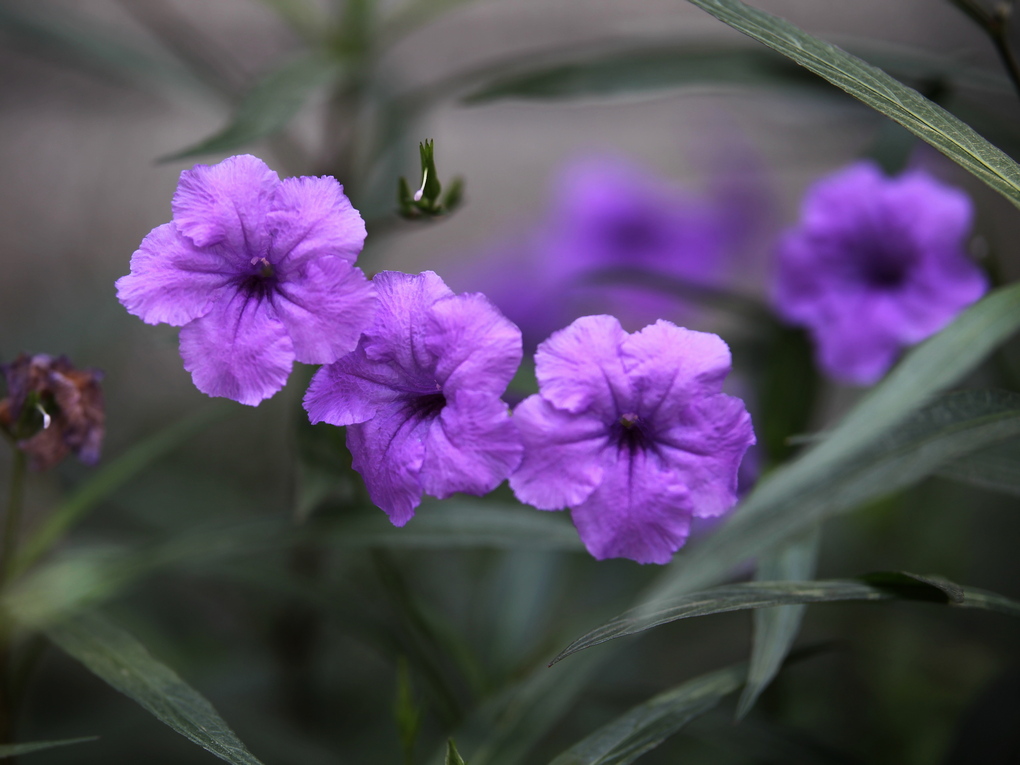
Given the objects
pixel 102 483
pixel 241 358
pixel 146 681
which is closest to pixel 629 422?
pixel 241 358

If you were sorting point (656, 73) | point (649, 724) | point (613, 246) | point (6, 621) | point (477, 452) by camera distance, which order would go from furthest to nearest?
point (613, 246) → point (656, 73) → point (6, 621) → point (649, 724) → point (477, 452)

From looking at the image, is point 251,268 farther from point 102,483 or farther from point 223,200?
point 102,483

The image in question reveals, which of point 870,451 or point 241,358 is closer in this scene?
point 241,358

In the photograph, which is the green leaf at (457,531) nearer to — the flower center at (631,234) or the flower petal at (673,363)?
the flower petal at (673,363)

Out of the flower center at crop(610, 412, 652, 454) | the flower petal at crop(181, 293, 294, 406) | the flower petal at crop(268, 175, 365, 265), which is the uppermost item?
the flower petal at crop(268, 175, 365, 265)

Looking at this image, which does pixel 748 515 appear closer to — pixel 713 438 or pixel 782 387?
pixel 713 438

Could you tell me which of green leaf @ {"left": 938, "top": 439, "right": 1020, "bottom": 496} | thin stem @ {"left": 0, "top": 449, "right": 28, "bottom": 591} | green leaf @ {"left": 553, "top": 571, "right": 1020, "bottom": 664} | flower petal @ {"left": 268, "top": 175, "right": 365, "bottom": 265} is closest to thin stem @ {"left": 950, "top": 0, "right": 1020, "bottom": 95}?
green leaf @ {"left": 938, "top": 439, "right": 1020, "bottom": 496}

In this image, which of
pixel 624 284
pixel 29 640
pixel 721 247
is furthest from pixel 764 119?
pixel 29 640

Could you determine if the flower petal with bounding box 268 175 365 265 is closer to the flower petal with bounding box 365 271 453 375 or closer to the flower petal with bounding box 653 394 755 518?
the flower petal with bounding box 365 271 453 375
